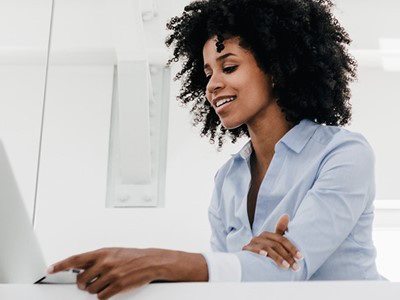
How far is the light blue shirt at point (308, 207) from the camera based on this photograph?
113cm

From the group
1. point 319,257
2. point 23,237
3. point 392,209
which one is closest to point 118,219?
point 392,209

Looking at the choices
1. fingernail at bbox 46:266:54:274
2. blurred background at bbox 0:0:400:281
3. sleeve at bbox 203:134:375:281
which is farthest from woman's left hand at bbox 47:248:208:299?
blurred background at bbox 0:0:400:281

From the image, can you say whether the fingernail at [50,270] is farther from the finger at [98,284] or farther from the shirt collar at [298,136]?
the shirt collar at [298,136]

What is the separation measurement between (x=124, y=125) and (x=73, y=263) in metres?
1.66

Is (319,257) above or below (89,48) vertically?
below

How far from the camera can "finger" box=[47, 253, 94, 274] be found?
89 centimetres

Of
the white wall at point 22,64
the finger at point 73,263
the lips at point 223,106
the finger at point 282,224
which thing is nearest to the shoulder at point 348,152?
the finger at point 282,224

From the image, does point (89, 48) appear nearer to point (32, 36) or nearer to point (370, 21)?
point (32, 36)

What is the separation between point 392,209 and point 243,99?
1.28m

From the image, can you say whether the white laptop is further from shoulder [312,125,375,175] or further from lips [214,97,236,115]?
lips [214,97,236,115]

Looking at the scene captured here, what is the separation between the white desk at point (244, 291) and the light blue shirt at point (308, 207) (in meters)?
0.13

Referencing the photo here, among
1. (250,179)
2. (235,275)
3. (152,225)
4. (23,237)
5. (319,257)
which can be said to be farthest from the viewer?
(152,225)

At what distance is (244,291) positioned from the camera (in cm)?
84

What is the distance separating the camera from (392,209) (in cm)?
264
